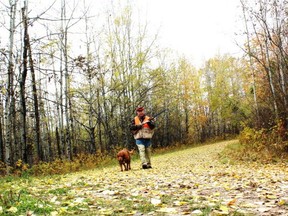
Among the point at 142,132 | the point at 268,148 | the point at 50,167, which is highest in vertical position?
the point at 142,132

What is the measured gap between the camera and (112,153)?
21031 mm

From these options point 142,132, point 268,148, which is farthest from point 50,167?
point 268,148

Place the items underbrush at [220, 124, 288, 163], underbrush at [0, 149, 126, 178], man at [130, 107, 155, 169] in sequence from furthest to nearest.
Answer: underbrush at [220, 124, 288, 163]
underbrush at [0, 149, 126, 178]
man at [130, 107, 155, 169]

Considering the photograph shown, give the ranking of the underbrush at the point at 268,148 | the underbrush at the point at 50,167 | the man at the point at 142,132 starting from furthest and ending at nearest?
the underbrush at the point at 268,148 < the underbrush at the point at 50,167 < the man at the point at 142,132

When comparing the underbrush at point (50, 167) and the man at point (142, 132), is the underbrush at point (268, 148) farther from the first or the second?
the underbrush at point (50, 167)

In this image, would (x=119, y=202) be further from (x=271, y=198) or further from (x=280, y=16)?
(x=280, y=16)

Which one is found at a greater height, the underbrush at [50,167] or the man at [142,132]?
the man at [142,132]

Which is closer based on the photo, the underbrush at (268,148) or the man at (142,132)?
the man at (142,132)

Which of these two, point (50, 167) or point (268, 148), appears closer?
point (50, 167)

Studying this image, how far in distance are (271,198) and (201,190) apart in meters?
1.46

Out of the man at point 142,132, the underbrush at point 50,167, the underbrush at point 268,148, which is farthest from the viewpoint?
the underbrush at point 268,148

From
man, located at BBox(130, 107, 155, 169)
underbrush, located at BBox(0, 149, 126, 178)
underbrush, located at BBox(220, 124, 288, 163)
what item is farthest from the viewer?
underbrush, located at BBox(220, 124, 288, 163)

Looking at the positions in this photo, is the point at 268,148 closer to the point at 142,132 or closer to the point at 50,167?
the point at 142,132

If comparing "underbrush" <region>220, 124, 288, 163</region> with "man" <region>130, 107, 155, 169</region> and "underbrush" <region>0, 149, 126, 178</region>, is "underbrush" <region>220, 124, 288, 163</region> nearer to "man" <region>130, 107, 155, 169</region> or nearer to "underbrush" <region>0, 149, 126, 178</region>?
"man" <region>130, 107, 155, 169</region>
